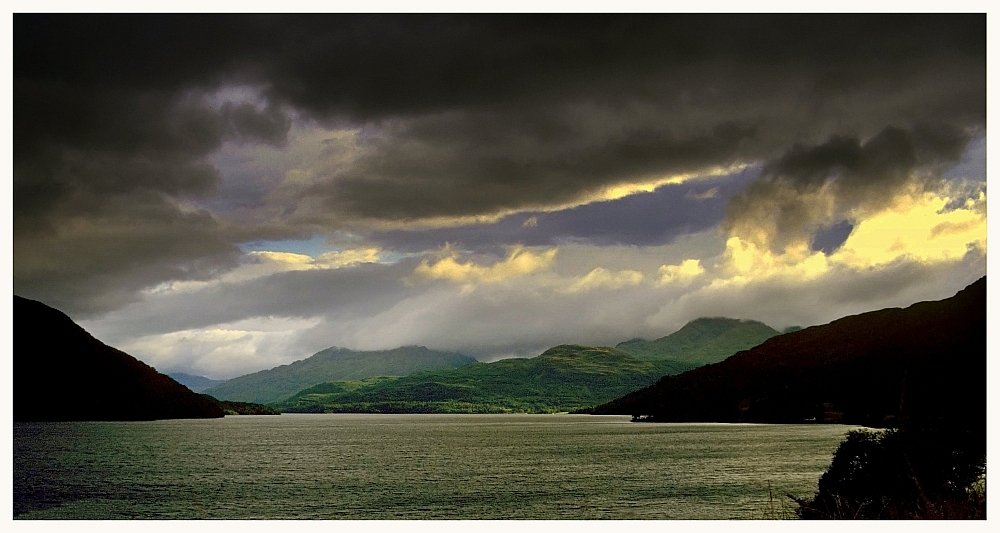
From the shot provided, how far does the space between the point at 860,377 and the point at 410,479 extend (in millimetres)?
37255

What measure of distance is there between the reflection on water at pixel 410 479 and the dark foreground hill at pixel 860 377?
4900 millimetres

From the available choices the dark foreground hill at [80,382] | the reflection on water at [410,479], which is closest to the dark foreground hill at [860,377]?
the reflection on water at [410,479]

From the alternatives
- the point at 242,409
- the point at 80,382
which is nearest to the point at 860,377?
the point at 80,382

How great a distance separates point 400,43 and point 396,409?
173 meters

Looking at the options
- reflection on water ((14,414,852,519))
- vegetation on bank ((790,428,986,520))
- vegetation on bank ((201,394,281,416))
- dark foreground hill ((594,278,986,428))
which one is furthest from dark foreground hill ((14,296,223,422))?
vegetation on bank ((201,394,281,416))

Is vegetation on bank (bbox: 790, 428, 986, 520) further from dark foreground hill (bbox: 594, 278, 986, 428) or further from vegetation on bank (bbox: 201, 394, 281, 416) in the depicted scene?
vegetation on bank (bbox: 201, 394, 281, 416)

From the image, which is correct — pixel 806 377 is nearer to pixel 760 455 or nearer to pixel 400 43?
pixel 760 455

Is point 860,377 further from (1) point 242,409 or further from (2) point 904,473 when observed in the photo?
(1) point 242,409

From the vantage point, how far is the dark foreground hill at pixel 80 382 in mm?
38594

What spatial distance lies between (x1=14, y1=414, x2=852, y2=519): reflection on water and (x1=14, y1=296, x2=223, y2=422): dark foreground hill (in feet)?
11.1

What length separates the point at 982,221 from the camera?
1733 cm

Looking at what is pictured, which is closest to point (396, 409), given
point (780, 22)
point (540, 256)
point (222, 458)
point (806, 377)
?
point (806, 377)

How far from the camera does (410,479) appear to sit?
29.2 metres

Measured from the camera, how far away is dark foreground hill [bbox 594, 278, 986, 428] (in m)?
16.8
